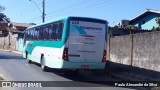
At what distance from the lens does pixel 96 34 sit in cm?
1734

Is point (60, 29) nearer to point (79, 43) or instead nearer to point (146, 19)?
point (79, 43)

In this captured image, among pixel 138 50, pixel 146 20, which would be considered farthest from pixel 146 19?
pixel 138 50

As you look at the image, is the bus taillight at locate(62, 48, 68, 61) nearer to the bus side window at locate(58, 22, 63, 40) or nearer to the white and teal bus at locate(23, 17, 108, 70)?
the white and teal bus at locate(23, 17, 108, 70)

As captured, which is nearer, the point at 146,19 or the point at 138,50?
the point at 138,50

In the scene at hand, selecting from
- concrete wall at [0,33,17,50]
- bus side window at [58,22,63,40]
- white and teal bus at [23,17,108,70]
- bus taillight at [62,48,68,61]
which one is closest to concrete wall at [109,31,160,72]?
white and teal bus at [23,17,108,70]

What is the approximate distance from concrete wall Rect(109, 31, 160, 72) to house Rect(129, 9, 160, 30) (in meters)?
16.0

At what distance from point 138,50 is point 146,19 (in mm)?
22180

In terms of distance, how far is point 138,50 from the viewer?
2069 cm

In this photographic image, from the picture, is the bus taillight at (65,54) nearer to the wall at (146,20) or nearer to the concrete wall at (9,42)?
the wall at (146,20)

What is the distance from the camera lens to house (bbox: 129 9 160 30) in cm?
4016

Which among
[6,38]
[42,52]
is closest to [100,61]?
[42,52]

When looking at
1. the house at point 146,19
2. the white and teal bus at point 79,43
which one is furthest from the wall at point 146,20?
the white and teal bus at point 79,43

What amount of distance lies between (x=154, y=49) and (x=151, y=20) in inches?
907

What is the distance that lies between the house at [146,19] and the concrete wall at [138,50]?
1602 centimetres
